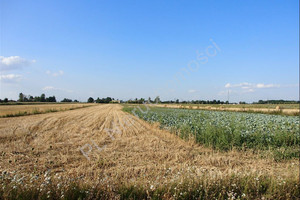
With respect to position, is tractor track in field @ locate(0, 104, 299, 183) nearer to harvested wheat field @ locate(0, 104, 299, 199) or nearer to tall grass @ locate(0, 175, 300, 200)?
harvested wheat field @ locate(0, 104, 299, 199)

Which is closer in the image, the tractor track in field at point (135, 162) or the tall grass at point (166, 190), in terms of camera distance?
the tall grass at point (166, 190)

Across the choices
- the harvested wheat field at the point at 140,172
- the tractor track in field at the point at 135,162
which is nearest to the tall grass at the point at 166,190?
the harvested wheat field at the point at 140,172

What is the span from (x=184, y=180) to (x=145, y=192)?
0.91 meters

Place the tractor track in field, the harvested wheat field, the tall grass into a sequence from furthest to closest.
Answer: the tractor track in field, the harvested wheat field, the tall grass

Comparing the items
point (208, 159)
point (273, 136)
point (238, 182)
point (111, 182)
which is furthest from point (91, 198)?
point (273, 136)

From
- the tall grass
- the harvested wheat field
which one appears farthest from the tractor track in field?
the tall grass

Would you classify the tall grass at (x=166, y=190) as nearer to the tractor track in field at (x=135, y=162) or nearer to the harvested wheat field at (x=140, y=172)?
the harvested wheat field at (x=140, y=172)

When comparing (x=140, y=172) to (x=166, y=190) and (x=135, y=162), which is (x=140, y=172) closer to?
(x=135, y=162)

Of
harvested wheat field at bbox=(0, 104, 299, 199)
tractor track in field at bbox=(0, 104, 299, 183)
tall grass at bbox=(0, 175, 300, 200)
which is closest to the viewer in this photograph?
tall grass at bbox=(0, 175, 300, 200)

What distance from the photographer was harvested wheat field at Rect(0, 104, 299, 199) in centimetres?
323

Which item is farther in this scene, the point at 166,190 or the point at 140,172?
the point at 140,172

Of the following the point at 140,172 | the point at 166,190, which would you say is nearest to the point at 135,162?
the point at 140,172

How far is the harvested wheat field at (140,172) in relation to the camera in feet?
10.6

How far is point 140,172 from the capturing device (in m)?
4.75
